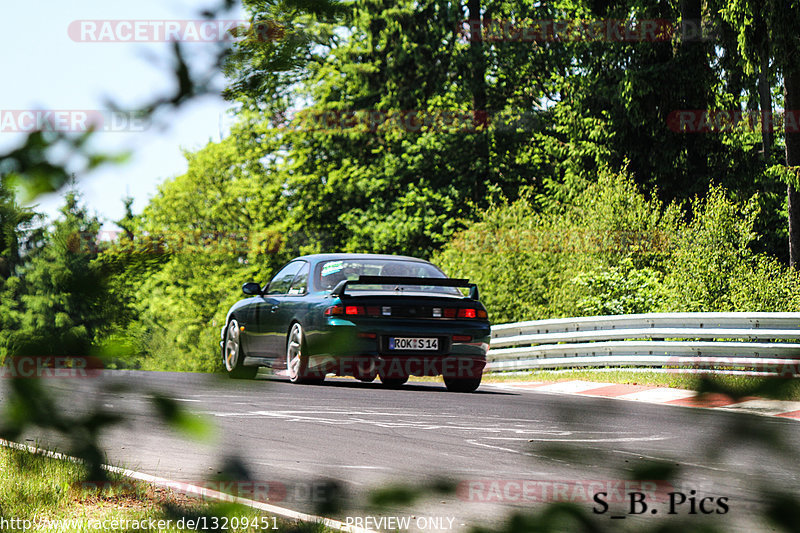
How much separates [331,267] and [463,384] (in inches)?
86.3

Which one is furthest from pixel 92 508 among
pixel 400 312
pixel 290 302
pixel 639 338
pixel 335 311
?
pixel 639 338

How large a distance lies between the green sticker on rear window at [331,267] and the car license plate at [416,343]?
1.39m

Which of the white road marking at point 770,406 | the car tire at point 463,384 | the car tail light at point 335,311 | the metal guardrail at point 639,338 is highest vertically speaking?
the car tail light at point 335,311

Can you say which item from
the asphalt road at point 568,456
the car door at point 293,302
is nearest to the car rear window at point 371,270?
the car door at point 293,302

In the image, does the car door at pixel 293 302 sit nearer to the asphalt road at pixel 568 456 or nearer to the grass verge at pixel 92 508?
the grass verge at pixel 92 508

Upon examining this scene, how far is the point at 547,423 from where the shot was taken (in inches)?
68.9

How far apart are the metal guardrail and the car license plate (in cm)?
254

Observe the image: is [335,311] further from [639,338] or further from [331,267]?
[639,338]

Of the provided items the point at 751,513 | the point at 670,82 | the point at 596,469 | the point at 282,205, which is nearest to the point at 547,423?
the point at 596,469

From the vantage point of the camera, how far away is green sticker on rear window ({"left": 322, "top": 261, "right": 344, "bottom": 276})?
496 inches

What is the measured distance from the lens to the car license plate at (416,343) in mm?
11633

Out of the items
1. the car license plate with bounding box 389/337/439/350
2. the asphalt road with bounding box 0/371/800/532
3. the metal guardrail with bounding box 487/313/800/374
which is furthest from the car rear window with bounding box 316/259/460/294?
the asphalt road with bounding box 0/371/800/532

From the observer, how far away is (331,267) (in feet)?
41.8

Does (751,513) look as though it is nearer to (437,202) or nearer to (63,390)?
(63,390)
